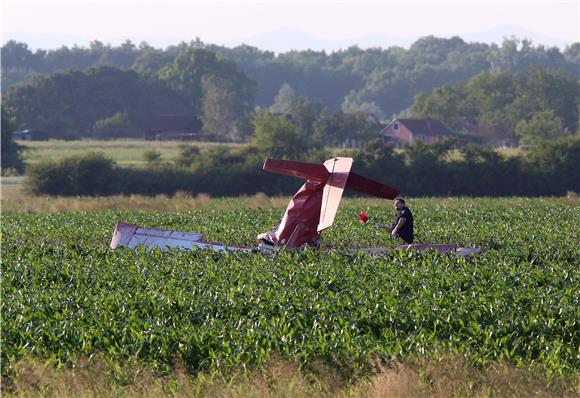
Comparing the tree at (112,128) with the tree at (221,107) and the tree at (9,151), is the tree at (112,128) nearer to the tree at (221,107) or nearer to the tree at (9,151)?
the tree at (221,107)

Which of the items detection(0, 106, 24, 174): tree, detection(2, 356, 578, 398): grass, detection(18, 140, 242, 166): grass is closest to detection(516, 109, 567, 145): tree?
detection(18, 140, 242, 166): grass

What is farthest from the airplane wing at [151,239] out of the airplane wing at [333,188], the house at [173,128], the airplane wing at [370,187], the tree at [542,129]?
the house at [173,128]

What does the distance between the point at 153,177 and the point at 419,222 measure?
31.6 meters

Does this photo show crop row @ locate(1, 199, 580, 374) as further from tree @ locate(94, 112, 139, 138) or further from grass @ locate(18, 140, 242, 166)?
tree @ locate(94, 112, 139, 138)

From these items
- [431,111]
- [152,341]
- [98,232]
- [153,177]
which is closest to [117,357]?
[152,341]

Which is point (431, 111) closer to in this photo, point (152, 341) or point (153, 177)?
point (153, 177)

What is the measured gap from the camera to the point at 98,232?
33875mm

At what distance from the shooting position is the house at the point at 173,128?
127 meters

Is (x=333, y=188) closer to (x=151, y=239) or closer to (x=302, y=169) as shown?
(x=302, y=169)

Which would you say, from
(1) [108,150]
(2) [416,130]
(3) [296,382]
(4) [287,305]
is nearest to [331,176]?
(4) [287,305]

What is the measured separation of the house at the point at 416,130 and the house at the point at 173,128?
898 inches

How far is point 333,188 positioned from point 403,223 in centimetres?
271

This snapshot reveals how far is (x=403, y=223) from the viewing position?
27328mm

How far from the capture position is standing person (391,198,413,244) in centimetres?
2719
